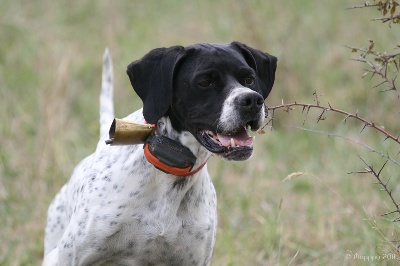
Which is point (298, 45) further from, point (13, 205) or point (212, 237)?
point (212, 237)

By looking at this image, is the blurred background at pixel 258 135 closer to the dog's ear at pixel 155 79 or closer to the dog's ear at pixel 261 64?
the dog's ear at pixel 261 64

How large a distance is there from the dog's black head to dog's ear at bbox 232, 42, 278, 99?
0.10 meters

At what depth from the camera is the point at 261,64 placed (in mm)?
4410

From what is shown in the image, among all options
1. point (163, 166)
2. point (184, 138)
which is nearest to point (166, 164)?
point (163, 166)

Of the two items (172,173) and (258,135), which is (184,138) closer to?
(172,173)

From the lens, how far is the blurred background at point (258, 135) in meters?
5.90

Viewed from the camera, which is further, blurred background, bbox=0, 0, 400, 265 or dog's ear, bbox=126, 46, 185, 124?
blurred background, bbox=0, 0, 400, 265

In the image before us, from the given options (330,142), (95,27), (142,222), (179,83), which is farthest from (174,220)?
(95,27)

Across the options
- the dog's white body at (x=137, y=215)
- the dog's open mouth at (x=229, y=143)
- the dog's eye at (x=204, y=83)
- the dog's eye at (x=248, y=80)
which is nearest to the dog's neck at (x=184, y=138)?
the dog's white body at (x=137, y=215)

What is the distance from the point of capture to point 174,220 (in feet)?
14.3

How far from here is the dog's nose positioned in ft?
12.8

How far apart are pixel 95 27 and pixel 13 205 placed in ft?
14.6

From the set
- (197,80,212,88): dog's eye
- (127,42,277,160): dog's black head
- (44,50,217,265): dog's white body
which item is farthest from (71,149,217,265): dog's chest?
(197,80,212,88): dog's eye

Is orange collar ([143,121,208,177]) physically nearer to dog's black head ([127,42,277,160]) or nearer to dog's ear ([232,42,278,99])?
dog's black head ([127,42,277,160])
